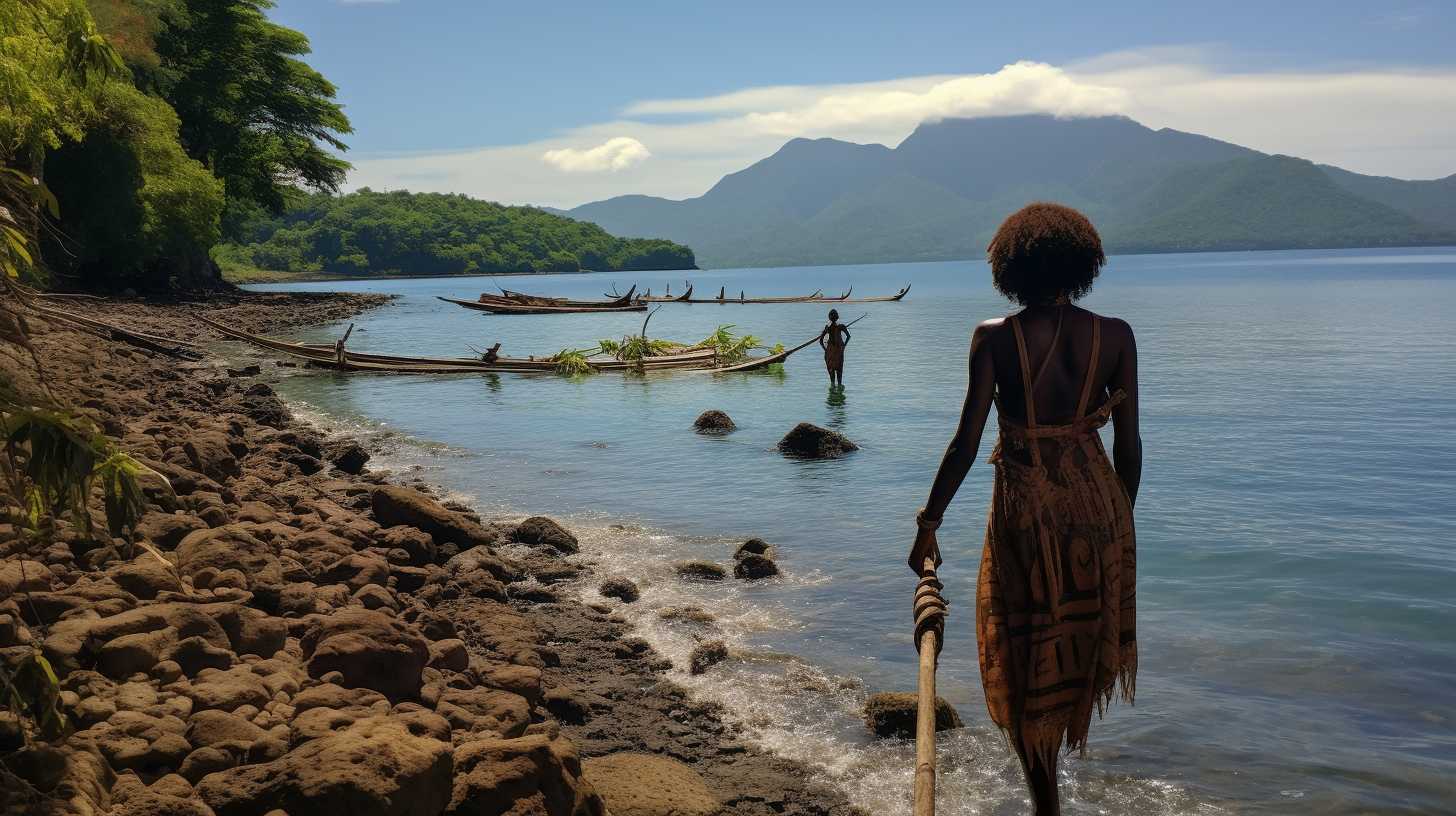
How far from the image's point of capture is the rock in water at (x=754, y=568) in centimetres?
1081

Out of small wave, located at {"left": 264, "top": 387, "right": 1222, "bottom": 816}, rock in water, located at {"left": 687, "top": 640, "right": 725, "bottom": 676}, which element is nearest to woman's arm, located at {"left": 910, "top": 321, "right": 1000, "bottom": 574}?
small wave, located at {"left": 264, "top": 387, "right": 1222, "bottom": 816}

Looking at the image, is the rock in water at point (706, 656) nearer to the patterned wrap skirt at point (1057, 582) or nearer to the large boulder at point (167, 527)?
the large boulder at point (167, 527)

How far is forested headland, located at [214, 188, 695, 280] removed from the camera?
147875 mm

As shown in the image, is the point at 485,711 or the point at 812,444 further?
the point at 812,444

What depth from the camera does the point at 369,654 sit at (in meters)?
5.61

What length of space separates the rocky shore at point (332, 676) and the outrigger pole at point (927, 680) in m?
2.01

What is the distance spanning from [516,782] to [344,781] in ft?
2.62

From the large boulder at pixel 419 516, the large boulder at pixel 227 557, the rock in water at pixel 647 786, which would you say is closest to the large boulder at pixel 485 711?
the rock in water at pixel 647 786

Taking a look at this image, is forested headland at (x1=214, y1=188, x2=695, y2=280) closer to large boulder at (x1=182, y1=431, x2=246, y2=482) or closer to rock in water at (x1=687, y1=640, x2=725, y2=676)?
large boulder at (x1=182, y1=431, x2=246, y2=482)

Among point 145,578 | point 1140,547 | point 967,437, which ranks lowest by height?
point 1140,547

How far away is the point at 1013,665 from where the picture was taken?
404 centimetres

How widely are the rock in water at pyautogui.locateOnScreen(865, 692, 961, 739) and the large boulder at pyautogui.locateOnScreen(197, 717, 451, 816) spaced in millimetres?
3502

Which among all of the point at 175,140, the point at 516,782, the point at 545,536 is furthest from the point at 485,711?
the point at 175,140

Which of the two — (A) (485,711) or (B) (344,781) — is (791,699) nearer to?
(A) (485,711)
